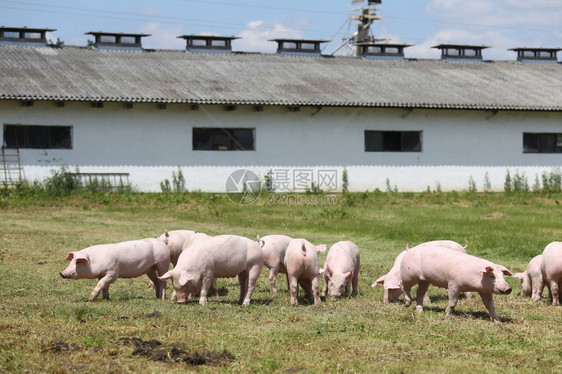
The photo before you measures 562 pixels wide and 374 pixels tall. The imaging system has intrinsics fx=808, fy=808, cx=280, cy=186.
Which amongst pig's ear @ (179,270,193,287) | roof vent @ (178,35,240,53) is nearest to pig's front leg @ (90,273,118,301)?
pig's ear @ (179,270,193,287)

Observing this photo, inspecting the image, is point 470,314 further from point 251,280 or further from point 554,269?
point 251,280

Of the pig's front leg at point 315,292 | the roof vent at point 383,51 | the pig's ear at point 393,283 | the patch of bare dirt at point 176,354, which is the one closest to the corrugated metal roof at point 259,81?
the roof vent at point 383,51

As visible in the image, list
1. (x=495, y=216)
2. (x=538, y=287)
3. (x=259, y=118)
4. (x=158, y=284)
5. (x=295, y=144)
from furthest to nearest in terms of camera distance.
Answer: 1. (x=295, y=144)
2. (x=259, y=118)
3. (x=495, y=216)
4. (x=158, y=284)
5. (x=538, y=287)

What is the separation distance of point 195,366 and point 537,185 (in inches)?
1038

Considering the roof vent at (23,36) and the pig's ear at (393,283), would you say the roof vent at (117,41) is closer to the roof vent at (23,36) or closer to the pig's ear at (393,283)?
the roof vent at (23,36)

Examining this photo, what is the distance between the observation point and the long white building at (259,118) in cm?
2552

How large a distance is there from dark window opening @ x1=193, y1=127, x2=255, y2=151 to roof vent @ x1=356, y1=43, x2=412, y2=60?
11.1 m

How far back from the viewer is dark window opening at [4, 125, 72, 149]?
2483 centimetres

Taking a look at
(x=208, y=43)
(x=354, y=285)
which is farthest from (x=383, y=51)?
(x=354, y=285)

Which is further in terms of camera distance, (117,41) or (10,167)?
(117,41)

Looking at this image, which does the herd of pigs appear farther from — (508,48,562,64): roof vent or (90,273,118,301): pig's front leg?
(508,48,562,64): roof vent

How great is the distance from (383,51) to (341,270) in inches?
1107

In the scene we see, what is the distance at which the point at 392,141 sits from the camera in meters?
29.2

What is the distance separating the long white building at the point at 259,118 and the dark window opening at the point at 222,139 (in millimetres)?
38
